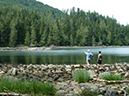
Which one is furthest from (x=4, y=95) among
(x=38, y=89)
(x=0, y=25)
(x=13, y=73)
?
(x=0, y=25)

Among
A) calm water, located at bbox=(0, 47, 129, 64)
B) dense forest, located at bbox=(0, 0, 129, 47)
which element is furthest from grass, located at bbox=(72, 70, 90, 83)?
dense forest, located at bbox=(0, 0, 129, 47)

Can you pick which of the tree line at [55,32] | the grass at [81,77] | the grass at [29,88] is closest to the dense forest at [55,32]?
the tree line at [55,32]

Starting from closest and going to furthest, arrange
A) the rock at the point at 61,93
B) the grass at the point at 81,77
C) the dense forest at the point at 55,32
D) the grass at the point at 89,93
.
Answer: the grass at the point at 89,93
the rock at the point at 61,93
the grass at the point at 81,77
the dense forest at the point at 55,32

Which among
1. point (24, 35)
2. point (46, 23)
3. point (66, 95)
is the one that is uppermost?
point (46, 23)

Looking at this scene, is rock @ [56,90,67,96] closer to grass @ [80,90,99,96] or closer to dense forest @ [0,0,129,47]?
grass @ [80,90,99,96]

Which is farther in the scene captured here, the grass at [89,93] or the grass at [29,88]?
the grass at [89,93]

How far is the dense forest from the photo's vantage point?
124 m

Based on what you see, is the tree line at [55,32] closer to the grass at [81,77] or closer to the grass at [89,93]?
the grass at [81,77]

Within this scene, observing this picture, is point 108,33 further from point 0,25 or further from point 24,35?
point 0,25

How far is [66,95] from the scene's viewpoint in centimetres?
768

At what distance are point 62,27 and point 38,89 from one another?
143 m

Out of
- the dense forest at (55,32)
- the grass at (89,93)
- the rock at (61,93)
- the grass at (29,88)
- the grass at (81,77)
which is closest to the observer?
the grass at (29,88)

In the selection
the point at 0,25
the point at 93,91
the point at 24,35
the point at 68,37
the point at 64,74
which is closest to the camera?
the point at 93,91

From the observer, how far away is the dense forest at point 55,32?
124 m
